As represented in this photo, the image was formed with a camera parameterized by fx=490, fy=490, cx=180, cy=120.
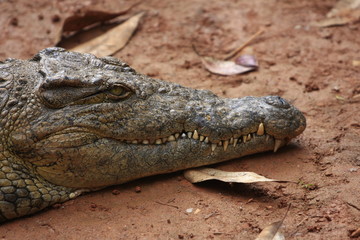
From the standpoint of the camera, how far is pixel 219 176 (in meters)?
4.15

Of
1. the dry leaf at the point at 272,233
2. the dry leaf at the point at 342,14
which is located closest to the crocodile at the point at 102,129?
the dry leaf at the point at 272,233

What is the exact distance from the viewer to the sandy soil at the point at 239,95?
12.3 feet

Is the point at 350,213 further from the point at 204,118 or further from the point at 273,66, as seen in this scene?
the point at 273,66

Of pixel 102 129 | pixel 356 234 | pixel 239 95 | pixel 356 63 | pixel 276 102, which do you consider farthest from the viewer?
pixel 356 63

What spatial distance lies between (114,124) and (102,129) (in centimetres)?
11

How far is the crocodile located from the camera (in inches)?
155

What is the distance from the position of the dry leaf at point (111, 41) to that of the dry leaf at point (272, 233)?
359 centimetres

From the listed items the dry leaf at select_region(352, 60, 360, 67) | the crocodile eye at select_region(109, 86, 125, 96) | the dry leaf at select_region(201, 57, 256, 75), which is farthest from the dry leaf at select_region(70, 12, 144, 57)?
the dry leaf at select_region(352, 60, 360, 67)

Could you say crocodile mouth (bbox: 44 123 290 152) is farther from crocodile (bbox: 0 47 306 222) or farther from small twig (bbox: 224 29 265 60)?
small twig (bbox: 224 29 265 60)

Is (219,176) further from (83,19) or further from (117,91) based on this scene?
(83,19)

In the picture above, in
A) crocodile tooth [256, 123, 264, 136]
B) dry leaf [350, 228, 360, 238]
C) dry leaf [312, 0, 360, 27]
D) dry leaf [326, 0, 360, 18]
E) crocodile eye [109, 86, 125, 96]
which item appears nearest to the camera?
dry leaf [350, 228, 360, 238]

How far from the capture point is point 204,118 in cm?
415

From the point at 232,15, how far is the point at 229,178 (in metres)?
4.00

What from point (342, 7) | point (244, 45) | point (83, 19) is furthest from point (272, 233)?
point (342, 7)
